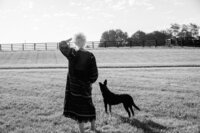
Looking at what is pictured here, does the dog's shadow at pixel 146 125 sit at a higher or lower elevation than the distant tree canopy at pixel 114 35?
lower

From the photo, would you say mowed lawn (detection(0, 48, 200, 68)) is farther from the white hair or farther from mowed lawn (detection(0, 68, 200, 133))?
the white hair

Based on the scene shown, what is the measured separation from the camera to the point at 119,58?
30.9m

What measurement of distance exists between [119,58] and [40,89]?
2091 centimetres

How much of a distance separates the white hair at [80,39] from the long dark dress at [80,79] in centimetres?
13

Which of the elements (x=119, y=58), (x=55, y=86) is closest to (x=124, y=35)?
(x=119, y=58)

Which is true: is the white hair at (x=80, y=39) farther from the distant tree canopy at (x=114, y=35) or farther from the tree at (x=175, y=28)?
the distant tree canopy at (x=114, y=35)

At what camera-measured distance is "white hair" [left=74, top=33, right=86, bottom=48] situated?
503 centimetres

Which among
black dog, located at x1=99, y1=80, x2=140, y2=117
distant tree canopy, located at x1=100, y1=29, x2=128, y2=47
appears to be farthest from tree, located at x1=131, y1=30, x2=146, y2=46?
black dog, located at x1=99, y1=80, x2=140, y2=117

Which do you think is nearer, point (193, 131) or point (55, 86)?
point (193, 131)

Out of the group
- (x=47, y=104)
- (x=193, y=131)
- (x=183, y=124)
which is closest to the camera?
(x=193, y=131)

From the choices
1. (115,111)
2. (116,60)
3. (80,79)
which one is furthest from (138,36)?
(80,79)

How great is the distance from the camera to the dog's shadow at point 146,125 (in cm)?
555

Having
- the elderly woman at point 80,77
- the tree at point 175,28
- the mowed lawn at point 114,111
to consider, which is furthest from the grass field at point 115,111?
the tree at point 175,28

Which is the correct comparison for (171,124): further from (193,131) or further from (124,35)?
(124,35)
